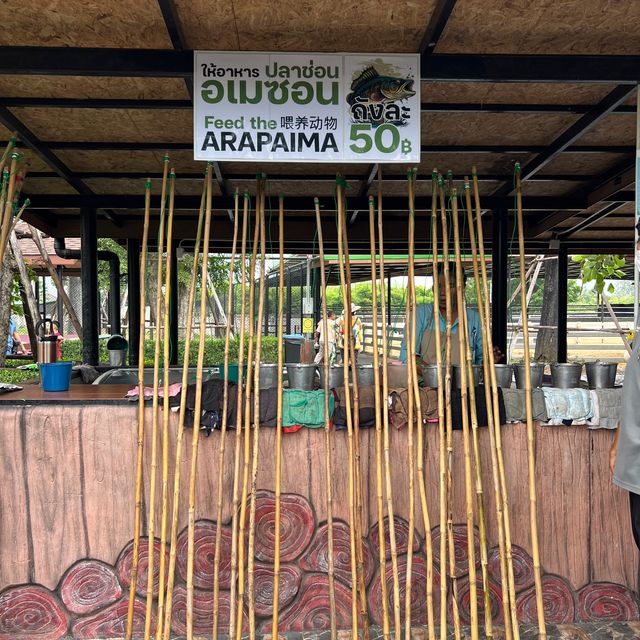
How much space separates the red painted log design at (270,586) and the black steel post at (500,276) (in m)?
2.56

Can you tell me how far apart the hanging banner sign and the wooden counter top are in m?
1.12

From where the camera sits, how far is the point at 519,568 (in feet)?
8.48

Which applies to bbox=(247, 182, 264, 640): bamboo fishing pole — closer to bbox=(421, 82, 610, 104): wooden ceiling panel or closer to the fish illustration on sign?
the fish illustration on sign

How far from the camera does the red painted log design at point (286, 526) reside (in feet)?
8.34

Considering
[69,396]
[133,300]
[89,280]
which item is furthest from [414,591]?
[133,300]

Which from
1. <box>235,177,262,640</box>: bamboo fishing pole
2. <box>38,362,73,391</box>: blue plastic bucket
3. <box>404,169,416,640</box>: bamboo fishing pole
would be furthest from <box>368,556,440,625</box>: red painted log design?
<box>38,362,73,391</box>: blue plastic bucket

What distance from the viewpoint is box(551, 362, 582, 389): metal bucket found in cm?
267

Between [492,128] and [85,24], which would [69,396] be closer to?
[85,24]

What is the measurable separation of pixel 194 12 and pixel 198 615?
2389mm

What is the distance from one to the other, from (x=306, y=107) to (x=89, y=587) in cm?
218

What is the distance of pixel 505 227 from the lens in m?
4.56

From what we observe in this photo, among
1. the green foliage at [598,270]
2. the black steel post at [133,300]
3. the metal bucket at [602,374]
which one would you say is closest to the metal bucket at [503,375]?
the metal bucket at [602,374]

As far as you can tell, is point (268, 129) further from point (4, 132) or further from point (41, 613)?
point (41, 613)

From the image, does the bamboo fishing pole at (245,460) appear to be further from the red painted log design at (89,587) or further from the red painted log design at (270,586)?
the red painted log design at (89,587)
